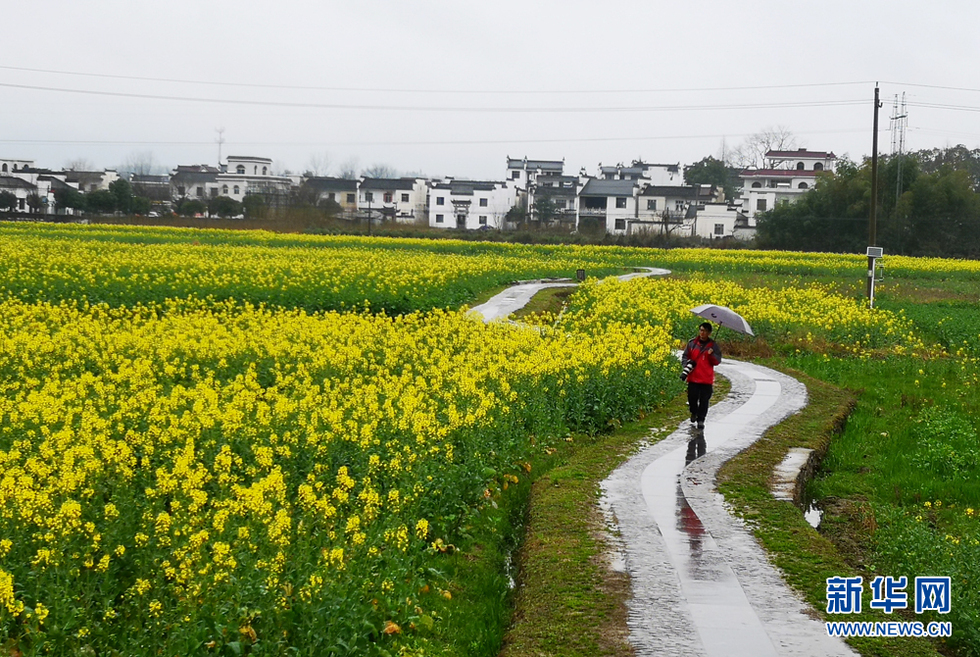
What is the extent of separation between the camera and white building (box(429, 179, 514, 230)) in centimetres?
8938

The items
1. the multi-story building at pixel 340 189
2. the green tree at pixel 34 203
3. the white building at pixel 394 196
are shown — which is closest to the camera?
the green tree at pixel 34 203

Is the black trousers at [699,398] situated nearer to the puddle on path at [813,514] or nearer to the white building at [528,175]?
the puddle on path at [813,514]

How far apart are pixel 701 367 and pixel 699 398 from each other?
0.46m

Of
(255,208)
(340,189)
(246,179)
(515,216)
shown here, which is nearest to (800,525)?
(255,208)

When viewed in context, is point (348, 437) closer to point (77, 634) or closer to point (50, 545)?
point (50, 545)

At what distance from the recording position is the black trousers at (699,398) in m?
13.2

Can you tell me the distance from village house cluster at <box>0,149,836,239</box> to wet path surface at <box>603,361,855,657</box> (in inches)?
2626

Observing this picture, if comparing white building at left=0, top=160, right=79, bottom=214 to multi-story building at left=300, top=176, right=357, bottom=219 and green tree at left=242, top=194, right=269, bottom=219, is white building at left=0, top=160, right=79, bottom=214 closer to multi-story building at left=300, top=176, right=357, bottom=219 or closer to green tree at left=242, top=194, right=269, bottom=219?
green tree at left=242, top=194, right=269, bottom=219

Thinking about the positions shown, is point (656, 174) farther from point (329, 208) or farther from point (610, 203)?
point (329, 208)

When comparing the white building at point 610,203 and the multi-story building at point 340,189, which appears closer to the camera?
the white building at point 610,203

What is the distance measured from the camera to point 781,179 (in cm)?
8956

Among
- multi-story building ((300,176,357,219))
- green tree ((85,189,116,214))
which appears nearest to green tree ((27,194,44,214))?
green tree ((85,189,116,214))

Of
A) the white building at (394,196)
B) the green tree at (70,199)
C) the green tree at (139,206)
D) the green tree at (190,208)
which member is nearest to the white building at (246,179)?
the white building at (394,196)

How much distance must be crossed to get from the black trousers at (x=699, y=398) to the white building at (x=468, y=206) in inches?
2986
